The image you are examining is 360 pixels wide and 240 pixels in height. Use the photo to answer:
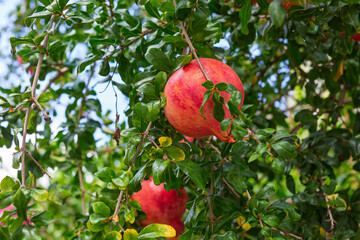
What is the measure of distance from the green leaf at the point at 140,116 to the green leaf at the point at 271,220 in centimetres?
30

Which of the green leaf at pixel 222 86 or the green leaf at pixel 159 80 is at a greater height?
the green leaf at pixel 222 86

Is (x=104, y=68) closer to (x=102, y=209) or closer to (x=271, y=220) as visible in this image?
(x=102, y=209)

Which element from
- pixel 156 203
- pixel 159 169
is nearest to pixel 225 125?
pixel 159 169

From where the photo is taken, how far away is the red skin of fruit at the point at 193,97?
761 millimetres

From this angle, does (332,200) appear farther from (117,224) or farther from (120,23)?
(120,23)

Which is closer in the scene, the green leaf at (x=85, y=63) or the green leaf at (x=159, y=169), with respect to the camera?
the green leaf at (x=159, y=169)

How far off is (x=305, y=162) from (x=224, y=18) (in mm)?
528

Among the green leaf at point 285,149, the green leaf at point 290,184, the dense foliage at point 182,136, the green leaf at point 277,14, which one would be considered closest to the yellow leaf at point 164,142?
the dense foliage at point 182,136

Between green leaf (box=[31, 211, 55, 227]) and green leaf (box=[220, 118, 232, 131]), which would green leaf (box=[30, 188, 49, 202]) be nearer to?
green leaf (box=[31, 211, 55, 227])

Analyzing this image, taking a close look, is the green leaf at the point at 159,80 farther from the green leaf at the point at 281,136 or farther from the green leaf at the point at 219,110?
the green leaf at the point at 281,136

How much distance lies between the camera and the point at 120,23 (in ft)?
3.54

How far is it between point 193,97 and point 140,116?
0.12 meters

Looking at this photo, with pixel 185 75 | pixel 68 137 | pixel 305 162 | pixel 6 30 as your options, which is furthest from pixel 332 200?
pixel 6 30

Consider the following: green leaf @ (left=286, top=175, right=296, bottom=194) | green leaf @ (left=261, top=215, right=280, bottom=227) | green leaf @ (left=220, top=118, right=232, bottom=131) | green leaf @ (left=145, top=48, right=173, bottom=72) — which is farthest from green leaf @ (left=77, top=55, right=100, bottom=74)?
green leaf @ (left=286, top=175, right=296, bottom=194)
